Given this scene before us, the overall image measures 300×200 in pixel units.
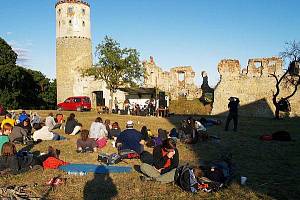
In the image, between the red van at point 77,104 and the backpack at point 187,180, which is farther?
the red van at point 77,104

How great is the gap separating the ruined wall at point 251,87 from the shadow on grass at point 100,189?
28.9 meters

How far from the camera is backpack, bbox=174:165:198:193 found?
8406 millimetres

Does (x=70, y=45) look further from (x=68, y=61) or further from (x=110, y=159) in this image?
(x=110, y=159)

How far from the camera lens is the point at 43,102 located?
58344 millimetres

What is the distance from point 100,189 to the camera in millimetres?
8617

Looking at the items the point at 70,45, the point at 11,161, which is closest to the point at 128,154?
the point at 11,161

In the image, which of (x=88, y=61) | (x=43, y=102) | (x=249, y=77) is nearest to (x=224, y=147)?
(x=249, y=77)

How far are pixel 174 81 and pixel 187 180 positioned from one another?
35.2 meters

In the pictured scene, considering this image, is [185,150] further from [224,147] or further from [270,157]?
[270,157]

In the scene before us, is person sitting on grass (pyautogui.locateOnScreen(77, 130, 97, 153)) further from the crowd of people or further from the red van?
the red van

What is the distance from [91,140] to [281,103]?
2494 cm

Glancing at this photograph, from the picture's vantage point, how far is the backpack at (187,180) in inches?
331

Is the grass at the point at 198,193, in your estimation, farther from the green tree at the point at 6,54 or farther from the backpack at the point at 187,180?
the green tree at the point at 6,54

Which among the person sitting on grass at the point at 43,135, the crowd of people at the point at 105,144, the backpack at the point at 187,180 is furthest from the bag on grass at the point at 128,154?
the person sitting on grass at the point at 43,135
